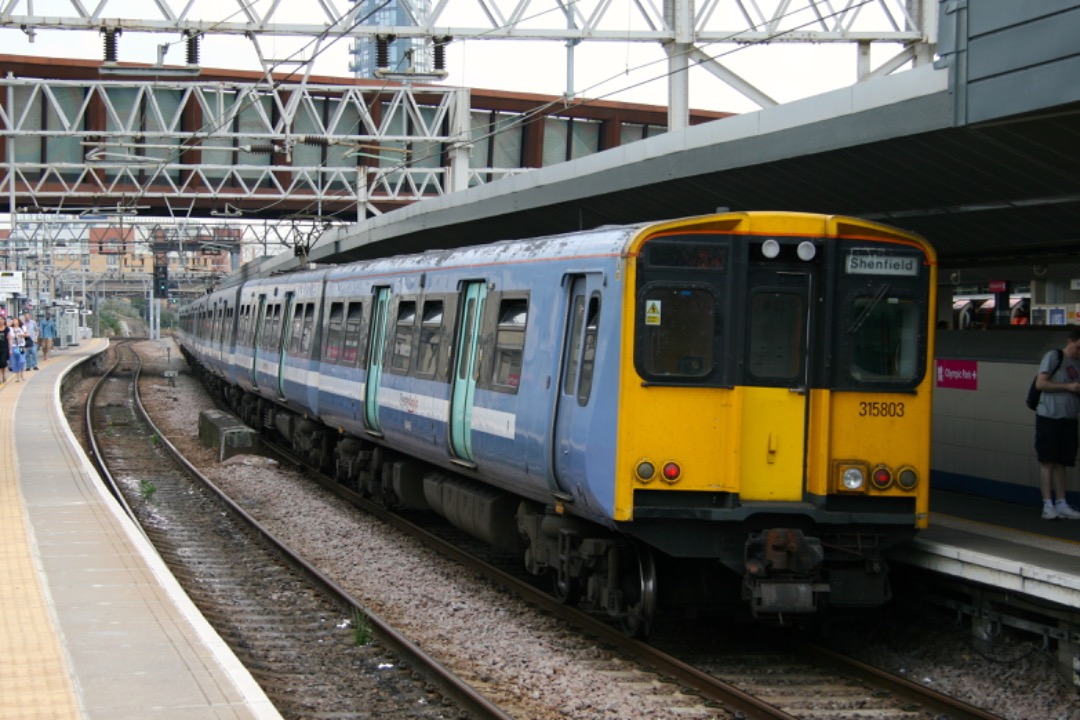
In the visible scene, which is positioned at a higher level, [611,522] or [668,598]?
[611,522]

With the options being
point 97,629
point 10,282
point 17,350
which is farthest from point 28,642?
point 10,282

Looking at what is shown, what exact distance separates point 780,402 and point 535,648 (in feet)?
7.60

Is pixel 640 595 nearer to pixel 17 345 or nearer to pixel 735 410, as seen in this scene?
pixel 735 410

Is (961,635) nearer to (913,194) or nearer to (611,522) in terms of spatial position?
(611,522)

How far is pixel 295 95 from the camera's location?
83.7 feet

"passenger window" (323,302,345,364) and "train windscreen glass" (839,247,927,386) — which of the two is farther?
"passenger window" (323,302,345,364)

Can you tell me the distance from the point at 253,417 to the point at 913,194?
672 inches

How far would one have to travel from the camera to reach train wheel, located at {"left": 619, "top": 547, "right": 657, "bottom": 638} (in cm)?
894

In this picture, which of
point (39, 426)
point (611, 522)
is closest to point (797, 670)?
point (611, 522)

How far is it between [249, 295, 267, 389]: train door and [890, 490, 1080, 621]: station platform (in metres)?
14.0

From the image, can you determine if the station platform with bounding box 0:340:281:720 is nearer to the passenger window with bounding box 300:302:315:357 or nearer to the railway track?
the railway track

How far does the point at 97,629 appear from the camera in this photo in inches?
330

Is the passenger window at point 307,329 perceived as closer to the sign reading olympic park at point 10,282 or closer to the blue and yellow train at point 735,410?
the blue and yellow train at point 735,410

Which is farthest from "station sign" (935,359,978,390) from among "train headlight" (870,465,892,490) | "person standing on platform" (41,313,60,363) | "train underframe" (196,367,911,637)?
"person standing on platform" (41,313,60,363)
